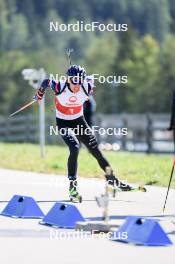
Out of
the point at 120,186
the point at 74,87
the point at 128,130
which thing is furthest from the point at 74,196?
the point at 128,130

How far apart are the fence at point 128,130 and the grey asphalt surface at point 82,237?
14.9 meters

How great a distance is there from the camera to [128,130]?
124 feet

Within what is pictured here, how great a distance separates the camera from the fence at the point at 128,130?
33.5m

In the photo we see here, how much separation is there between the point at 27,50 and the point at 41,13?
27.1 metres

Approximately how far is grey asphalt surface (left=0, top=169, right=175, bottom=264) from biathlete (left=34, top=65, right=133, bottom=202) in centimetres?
36

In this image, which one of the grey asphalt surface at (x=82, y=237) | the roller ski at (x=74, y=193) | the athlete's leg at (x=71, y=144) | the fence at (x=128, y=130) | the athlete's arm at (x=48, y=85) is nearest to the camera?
the grey asphalt surface at (x=82, y=237)

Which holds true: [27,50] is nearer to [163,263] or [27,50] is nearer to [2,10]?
[2,10]

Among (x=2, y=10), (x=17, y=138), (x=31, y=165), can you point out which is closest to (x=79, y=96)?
(x=31, y=165)

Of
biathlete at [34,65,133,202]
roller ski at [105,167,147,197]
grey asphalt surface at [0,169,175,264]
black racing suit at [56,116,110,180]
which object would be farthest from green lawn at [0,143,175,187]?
black racing suit at [56,116,110,180]

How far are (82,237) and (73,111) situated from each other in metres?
3.88

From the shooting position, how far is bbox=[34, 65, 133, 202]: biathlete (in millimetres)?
13859

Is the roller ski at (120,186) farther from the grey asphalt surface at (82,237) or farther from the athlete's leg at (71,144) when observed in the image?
the athlete's leg at (71,144)

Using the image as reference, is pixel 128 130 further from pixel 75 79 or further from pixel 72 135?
pixel 75 79

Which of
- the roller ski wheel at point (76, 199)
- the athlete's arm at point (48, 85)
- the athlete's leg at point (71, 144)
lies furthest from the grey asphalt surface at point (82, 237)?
the athlete's arm at point (48, 85)
